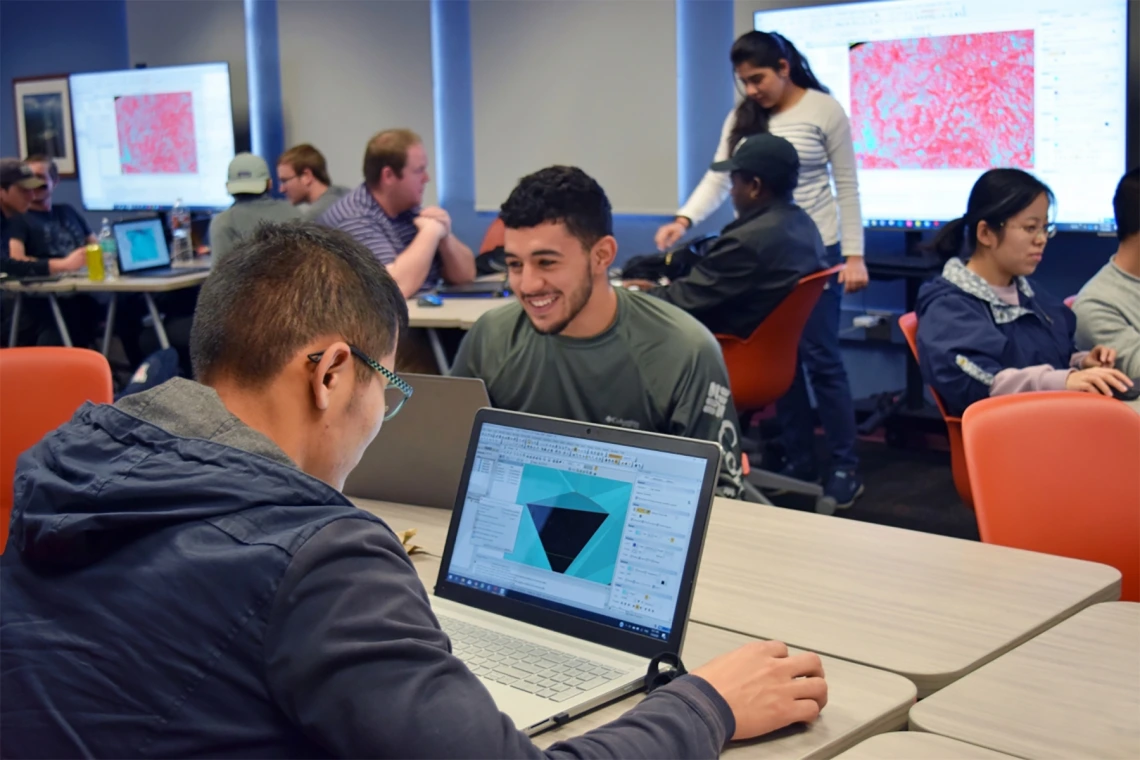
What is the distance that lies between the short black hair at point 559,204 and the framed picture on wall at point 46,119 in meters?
6.66

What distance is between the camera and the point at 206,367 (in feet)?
3.64

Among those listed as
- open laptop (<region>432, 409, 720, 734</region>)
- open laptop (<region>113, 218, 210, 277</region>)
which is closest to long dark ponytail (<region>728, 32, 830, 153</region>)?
open laptop (<region>113, 218, 210, 277</region>)

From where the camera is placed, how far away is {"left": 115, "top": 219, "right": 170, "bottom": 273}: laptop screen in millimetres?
5805

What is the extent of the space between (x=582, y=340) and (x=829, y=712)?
3.95ft

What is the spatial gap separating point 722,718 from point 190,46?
743cm

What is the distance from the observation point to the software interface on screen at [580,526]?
138 centimetres

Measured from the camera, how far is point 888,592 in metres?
1.62

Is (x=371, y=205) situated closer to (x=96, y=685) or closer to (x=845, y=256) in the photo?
(x=845, y=256)

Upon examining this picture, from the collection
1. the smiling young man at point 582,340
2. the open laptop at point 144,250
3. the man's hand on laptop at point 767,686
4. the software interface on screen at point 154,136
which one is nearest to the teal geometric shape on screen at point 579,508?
the man's hand on laptop at point 767,686

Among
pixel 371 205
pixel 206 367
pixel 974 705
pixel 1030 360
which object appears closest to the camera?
pixel 206 367

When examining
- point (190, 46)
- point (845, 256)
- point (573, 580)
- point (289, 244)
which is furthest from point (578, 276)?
point (190, 46)

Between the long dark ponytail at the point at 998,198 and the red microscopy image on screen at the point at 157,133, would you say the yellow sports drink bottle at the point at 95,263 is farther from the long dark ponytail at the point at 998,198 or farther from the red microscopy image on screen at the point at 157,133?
the long dark ponytail at the point at 998,198

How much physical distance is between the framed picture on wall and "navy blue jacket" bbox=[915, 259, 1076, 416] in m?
6.79

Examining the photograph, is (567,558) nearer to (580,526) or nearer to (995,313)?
(580,526)
